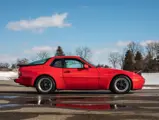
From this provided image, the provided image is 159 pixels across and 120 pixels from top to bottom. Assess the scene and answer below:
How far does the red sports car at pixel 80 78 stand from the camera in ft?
40.5

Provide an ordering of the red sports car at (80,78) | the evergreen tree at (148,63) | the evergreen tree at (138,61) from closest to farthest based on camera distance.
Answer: the red sports car at (80,78) < the evergreen tree at (148,63) < the evergreen tree at (138,61)

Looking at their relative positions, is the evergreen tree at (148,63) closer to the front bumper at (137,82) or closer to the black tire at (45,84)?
the front bumper at (137,82)

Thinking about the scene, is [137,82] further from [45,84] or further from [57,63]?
[45,84]

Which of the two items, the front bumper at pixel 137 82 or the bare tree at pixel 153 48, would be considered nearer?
the front bumper at pixel 137 82

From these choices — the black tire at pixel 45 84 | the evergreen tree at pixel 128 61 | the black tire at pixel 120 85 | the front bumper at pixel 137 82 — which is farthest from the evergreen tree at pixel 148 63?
the black tire at pixel 45 84

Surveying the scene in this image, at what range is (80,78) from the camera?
12.4 metres

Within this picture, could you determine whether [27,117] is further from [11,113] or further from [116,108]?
[116,108]

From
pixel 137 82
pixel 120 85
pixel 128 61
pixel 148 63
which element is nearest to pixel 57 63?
pixel 120 85

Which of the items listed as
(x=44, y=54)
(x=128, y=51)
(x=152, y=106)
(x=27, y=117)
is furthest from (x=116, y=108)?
(x=128, y=51)

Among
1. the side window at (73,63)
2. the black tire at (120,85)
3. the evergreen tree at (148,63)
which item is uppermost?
the evergreen tree at (148,63)

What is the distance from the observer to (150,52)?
12619 centimetres

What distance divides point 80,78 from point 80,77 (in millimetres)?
34

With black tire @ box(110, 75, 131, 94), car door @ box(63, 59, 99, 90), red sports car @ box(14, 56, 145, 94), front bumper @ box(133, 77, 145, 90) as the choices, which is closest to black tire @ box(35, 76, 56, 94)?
red sports car @ box(14, 56, 145, 94)

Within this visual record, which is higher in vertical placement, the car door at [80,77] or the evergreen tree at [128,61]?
the evergreen tree at [128,61]
